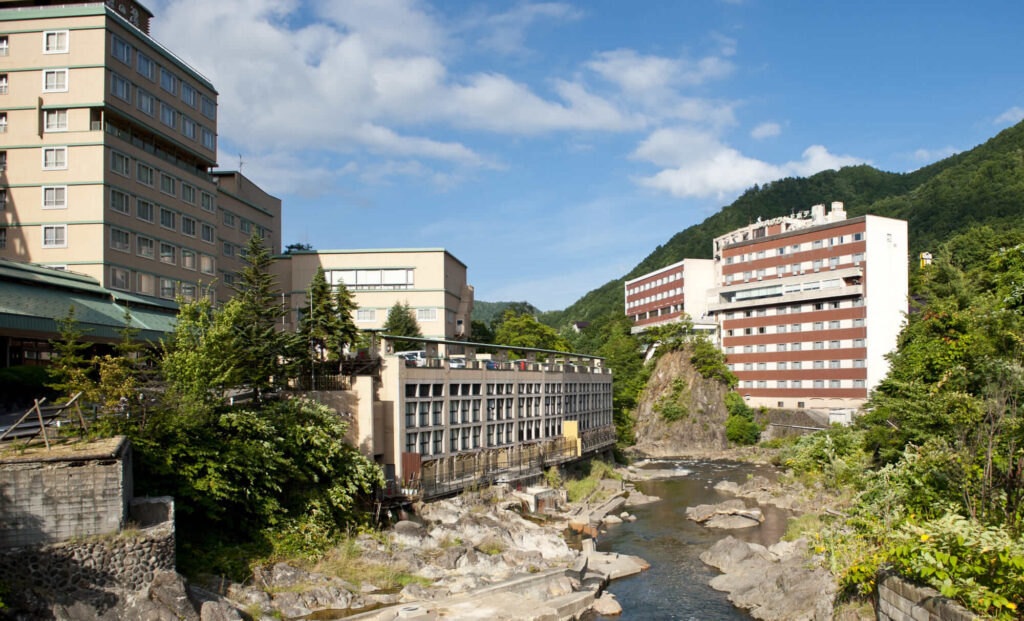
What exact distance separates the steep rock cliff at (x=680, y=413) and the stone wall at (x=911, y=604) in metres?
68.7

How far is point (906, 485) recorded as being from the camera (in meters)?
18.9

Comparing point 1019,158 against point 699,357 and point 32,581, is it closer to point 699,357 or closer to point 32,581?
point 699,357

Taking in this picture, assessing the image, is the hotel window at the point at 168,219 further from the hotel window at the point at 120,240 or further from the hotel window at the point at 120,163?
the hotel window at the point at 120,163

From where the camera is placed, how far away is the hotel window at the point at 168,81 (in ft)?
166

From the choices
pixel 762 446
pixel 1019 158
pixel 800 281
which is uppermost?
pixel 1019 158

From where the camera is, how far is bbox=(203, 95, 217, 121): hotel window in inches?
2207

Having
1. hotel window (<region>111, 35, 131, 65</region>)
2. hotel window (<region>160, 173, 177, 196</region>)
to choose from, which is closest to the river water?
hotel window (<region>160, 173, 177, 196</region>)

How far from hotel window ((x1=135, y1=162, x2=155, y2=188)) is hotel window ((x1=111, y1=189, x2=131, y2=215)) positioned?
2.10 m

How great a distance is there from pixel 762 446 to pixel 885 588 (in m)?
70.5

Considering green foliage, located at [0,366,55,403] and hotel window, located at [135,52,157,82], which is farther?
hotel window, located at [135,52,157,82]

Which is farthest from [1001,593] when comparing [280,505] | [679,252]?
[679,252]

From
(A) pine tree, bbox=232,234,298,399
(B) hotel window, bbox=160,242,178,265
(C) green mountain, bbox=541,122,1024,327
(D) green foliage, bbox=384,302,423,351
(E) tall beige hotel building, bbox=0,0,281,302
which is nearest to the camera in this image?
(A) pine tree, bbox=232,234,298,399

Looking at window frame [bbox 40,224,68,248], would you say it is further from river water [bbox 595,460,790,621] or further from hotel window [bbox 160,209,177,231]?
river water [bbox 595,460,790,621]

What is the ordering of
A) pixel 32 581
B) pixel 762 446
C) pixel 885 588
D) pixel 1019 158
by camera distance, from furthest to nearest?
pixel 1019 158, pixel 762 446, pixel 32 581, pixel 885 588
